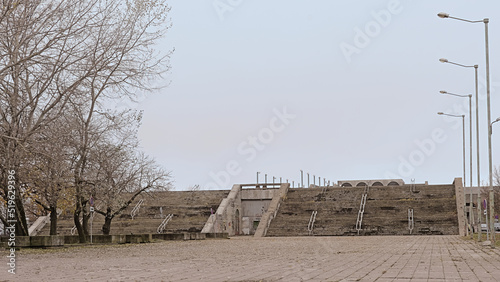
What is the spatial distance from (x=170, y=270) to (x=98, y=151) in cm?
1733

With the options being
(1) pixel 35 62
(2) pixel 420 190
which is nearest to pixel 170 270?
(1) pixel 35 62

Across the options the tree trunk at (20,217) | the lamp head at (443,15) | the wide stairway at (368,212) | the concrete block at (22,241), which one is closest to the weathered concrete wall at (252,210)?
the wide stairway at (368,212)

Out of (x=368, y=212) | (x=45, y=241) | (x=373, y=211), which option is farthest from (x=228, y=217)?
(x=45, y=241)

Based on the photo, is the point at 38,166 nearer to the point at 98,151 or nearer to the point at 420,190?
the point at 98,151

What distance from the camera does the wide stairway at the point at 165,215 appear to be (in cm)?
5109

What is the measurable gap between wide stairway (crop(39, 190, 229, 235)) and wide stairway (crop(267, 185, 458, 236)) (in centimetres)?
635

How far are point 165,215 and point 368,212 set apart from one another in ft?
55.7

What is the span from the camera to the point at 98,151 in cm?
2995

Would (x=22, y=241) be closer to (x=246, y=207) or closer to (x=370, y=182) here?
(x=246, y=207)

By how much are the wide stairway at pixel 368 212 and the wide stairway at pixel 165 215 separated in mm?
6350

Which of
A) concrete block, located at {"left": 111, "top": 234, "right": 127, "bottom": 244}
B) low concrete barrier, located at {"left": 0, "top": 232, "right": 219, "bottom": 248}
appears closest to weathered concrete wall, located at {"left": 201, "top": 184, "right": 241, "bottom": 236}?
low concrete barrier, located at {"left": 0, "top": 232, "right": 219, "bottom": 248}

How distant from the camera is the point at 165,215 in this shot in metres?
54.4

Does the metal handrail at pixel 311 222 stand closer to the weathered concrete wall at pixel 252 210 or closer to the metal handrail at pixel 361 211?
the metal handrail at pixel 361 211

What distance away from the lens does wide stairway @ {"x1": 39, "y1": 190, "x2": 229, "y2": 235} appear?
51094 mm
